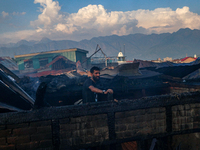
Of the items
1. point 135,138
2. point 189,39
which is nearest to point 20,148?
point 135,138

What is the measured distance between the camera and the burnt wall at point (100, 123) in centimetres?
305

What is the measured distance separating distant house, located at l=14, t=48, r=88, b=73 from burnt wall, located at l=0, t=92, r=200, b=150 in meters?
20.5

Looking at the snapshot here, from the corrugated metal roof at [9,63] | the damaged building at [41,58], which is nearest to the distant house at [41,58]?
the damaged building at [41,58]

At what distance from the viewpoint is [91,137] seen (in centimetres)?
341

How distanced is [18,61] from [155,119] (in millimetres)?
27508

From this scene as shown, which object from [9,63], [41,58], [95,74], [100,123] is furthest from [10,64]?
[100,123]

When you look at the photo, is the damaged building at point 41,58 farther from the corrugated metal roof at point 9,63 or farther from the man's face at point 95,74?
the man's face at point 95,74

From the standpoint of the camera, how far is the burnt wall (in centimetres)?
305

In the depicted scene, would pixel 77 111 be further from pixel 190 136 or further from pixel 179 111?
pixel 190 136

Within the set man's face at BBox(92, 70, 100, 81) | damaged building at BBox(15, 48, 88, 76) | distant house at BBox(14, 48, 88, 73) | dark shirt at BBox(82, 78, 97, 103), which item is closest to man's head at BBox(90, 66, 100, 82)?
man's face at BBox(92, 70, 100, 81)

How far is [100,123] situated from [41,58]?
2358 cm

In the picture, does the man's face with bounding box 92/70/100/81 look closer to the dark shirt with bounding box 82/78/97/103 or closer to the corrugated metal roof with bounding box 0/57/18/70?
the dark shirt with bounding box 82/78/97/103

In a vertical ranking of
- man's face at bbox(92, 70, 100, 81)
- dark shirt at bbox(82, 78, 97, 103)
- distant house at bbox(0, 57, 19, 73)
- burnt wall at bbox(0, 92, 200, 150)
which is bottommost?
burnt wall at bbox(0, 92, 200, 150)

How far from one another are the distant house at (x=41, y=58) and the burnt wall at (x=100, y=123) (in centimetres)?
2047
